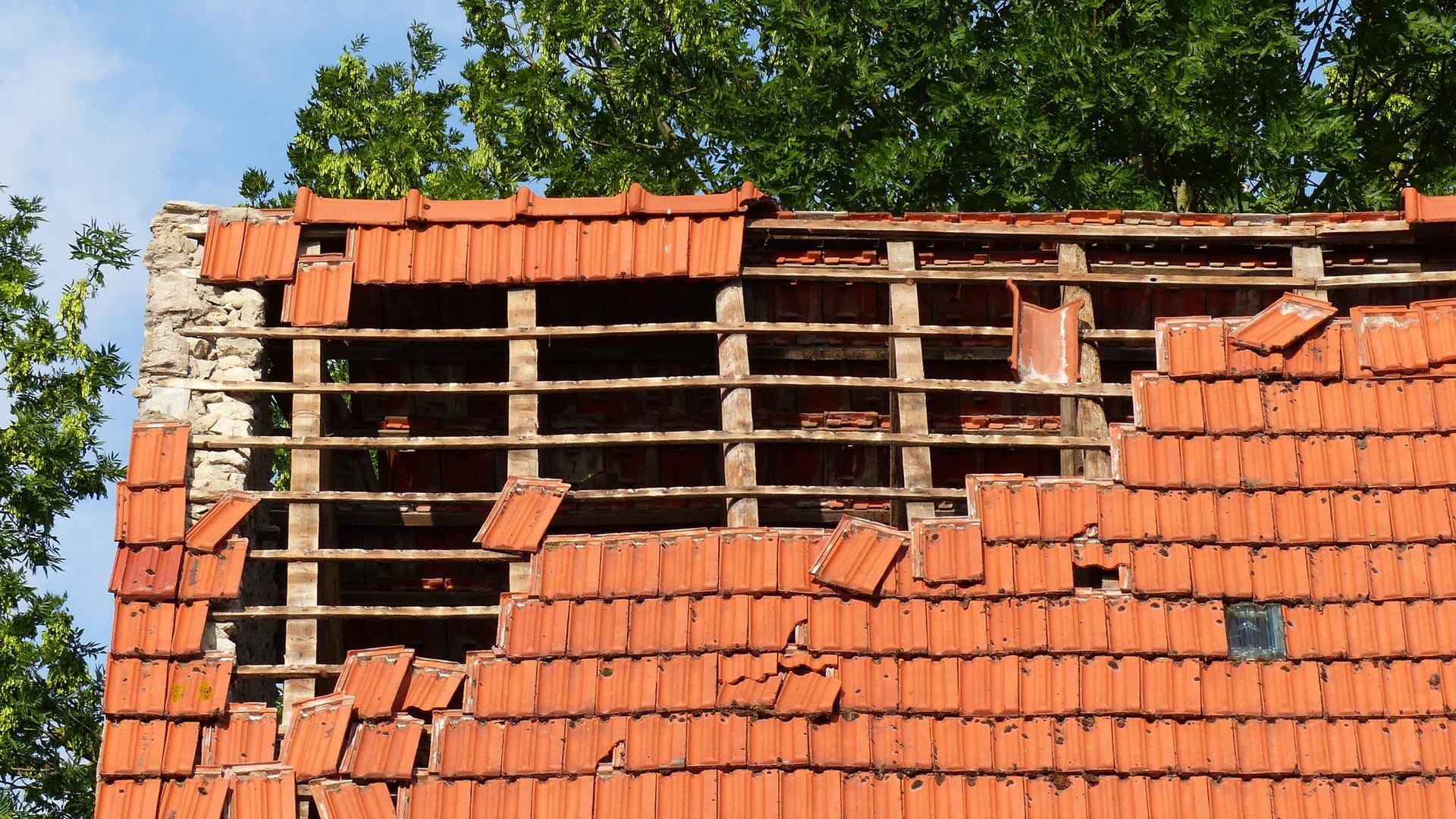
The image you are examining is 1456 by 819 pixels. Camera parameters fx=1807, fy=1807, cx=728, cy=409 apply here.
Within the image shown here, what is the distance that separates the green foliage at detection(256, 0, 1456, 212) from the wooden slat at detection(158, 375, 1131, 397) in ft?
23.9

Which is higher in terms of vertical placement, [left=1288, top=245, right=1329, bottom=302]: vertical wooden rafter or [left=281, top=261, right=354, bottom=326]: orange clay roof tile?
→ [left=1288, top=245, right=1329, bottom=302]: vertical wooden rafter

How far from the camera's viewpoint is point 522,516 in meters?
9.55

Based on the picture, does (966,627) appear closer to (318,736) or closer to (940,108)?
(318,736)

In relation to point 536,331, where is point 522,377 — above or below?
below

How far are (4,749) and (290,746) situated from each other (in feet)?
25.3

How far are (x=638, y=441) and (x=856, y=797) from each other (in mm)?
2367

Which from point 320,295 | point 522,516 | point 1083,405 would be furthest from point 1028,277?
point 320,295

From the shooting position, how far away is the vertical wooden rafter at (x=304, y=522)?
971 centimetres

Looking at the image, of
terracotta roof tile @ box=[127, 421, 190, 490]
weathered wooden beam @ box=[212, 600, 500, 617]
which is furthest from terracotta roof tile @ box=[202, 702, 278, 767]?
terracotta roof tile @ box=[127, 421, 190, 490]

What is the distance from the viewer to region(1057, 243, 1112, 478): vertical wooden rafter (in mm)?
10125

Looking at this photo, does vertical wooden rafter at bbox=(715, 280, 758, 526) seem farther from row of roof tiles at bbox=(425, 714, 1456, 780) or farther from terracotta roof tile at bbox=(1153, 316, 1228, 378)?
terracotta roof tile at bbox=(1153, 316, 1228, 378)

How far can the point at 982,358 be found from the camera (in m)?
11.7

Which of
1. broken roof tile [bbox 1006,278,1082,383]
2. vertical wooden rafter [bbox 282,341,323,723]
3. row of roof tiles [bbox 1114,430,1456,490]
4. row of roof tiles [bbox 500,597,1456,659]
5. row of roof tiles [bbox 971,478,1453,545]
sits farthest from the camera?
broken roof tile [bbox 1006,278,1082,383]

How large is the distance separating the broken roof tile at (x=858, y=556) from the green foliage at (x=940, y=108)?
8.47 metres
